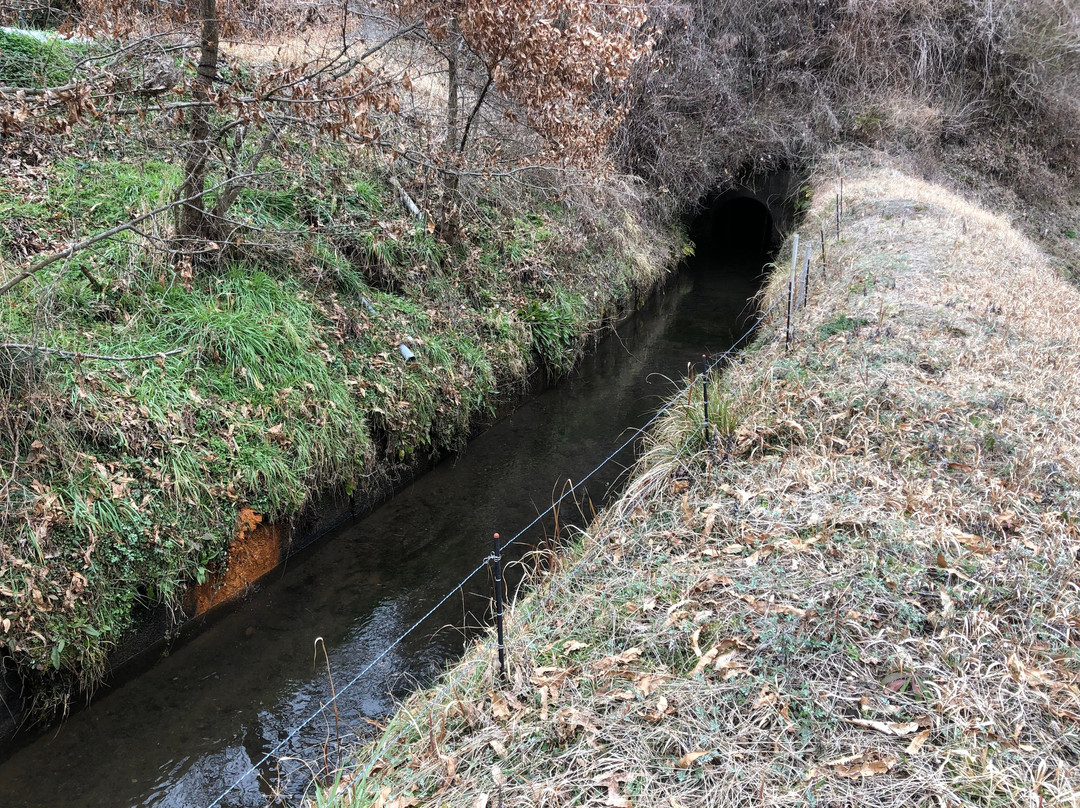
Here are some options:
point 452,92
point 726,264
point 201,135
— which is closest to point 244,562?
point 201,135

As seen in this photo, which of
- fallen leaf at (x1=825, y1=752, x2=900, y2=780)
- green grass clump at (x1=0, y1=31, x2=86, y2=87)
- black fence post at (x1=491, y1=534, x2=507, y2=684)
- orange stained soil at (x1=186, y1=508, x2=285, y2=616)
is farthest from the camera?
green grass clump at (x1=0, y1=31, x2=86, y2=87)

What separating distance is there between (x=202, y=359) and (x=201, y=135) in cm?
218

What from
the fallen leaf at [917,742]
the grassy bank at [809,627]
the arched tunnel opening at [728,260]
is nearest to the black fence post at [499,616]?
the grassy bank at [809,627]

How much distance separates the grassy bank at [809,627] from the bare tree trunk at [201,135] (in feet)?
15.1

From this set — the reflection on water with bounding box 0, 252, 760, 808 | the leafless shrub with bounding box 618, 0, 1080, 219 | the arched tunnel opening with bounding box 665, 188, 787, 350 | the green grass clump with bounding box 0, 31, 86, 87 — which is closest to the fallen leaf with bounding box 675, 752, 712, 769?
the reflection on water with bounding box 0, 252, 760, 808

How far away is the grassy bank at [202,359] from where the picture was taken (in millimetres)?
4766

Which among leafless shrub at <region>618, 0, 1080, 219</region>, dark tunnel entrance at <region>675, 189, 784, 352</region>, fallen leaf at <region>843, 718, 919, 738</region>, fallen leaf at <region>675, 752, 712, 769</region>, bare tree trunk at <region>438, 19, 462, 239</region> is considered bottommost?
dark tunnel entrance at <region>675, 189, 784, 352</region>

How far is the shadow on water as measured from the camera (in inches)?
171

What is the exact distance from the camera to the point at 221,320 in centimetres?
658

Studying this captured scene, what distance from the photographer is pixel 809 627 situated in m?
3.56

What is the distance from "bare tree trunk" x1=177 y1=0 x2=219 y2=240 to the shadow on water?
322cm

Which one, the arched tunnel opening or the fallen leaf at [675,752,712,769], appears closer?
the fallen leaf at [675,752,712,769]

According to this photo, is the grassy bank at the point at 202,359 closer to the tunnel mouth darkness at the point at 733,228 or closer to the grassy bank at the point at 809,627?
the grassy bank at the point at 809,627

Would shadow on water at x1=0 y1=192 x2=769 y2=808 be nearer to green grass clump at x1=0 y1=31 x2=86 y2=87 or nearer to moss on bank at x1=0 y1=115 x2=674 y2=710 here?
moss on bank at x1=0 y1=115 x2=674 y2=710
